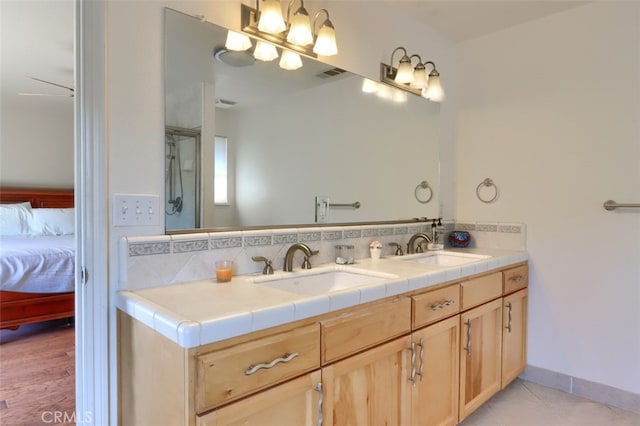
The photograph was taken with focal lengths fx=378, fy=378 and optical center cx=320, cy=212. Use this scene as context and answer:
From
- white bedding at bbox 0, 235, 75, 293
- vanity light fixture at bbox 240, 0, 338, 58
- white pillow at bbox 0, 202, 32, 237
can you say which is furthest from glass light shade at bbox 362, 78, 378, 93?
white pillow at bbox 0, 202, 32, 237

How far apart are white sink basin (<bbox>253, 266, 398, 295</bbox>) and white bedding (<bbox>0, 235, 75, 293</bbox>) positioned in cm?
272

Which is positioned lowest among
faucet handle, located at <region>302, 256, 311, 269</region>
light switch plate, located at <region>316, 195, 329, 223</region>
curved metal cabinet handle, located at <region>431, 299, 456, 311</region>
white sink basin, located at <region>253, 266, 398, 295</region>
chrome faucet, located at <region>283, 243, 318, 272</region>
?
curved metal cabinet handle, located at <region>431, 299, 456, 311</region>

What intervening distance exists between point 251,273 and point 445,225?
1.64m

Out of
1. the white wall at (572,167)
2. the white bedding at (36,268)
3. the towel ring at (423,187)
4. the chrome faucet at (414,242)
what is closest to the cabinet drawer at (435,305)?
the chrome faucet at (414,242)

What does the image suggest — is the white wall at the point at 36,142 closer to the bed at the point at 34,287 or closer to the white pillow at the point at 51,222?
the white pillow at the point at 51,222

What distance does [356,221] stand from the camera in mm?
2105

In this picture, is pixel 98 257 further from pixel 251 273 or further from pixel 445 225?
pixel 445 225

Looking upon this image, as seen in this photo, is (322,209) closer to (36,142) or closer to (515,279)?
(515,279)

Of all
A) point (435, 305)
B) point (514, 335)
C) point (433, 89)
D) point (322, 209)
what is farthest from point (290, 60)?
point (514, 335)

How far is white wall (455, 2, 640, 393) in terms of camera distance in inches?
82.3

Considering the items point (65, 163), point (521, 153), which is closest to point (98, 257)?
point (521, 153)

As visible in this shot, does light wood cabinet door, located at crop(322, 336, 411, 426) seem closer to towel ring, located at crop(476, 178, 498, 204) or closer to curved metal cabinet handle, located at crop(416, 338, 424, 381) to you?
curved metal cabinet handle, located at crop(416, 338, 424, 381)

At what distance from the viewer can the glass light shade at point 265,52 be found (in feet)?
5.42

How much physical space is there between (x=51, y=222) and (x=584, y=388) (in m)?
5.16
